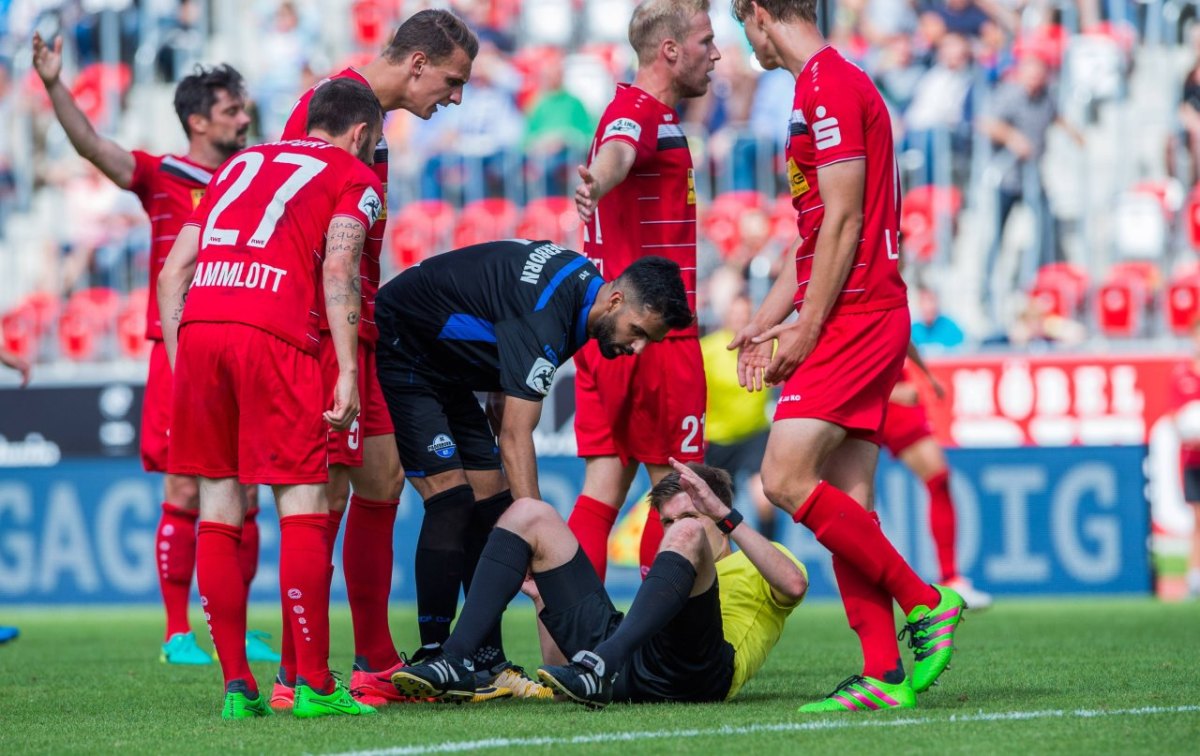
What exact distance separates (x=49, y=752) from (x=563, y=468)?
7495 mm

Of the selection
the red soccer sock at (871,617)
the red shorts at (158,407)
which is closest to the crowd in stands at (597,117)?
the red shorts at (158,407)

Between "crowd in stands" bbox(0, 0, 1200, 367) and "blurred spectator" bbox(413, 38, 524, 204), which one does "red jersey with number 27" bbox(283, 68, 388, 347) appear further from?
"blurred spectator" bbox(413, 38, 524, 204)

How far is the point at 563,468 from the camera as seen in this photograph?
12086mm

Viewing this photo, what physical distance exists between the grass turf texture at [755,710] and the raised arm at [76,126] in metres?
2.37

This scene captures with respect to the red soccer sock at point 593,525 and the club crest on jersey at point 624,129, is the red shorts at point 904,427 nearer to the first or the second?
the red soccer sock at point 593,525

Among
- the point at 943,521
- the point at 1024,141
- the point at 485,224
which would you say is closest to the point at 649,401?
the point at 943,521

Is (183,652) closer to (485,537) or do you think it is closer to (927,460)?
(485,537)

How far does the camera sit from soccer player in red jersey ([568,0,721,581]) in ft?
21.7

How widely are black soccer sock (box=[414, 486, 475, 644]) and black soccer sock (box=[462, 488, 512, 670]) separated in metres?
0.08

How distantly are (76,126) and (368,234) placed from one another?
256 cm

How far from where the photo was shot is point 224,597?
539cm

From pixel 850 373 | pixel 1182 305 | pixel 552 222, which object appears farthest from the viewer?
pixel 552 222

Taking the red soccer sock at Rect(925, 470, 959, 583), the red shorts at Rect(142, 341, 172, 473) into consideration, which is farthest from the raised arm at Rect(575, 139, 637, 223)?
the red soccer sock at Rect(925, 470, 959, 583)

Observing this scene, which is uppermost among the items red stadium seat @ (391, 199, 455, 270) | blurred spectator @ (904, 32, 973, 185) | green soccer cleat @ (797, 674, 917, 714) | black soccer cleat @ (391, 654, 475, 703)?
blurred spectator @ (904, 32, 973, 185)
